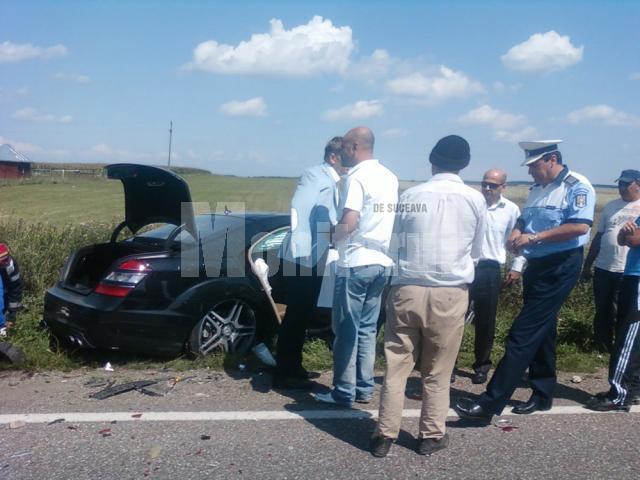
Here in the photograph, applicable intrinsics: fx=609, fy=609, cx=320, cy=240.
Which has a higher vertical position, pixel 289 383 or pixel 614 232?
pixel 614 232

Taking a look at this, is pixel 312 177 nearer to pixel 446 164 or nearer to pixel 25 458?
pixel 446 164

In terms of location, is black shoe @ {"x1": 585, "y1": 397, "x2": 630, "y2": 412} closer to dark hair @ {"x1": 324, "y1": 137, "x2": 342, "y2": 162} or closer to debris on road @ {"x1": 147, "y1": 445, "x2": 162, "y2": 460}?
dark hair @ {"x1": 324, "y1": 137, "x2": 342, "y2": 162}

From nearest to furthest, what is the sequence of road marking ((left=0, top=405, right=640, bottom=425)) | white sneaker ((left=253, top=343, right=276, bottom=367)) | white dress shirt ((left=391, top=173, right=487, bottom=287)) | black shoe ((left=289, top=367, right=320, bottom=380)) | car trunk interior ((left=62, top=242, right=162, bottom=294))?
1. white dress shirt ((left=391, top=173, right=487, bottom=287))
2. road marking ((left=0, top=405, right=640, bottom=425))
3. black shoe ((left=289, top=367, right=320, bottom=380))
4. white sneaker ((left=253, top=343, right=276, bottom=367))
5. car trunk interior ((left=62, top=242, right=162, bottom=294))

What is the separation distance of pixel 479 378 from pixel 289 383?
5.09 feet

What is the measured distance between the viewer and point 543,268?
4.16 metres

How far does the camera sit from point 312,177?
14.3 feet

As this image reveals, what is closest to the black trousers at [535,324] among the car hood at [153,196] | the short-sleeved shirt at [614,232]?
the short-sleeved shirt at [614,232]

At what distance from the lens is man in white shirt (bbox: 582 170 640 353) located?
16.9ft

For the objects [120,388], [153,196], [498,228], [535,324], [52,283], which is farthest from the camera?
[52,283]

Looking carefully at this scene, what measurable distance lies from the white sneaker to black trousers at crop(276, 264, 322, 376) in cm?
40

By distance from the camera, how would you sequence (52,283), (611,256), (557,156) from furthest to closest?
1. (52,283)
2. (611,256)
3. (557,156)

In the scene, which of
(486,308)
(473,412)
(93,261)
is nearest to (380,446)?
(473,412)

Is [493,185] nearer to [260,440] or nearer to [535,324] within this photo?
[535,324]

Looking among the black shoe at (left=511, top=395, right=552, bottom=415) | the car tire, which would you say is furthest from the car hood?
the black shoe at (left=511, top=395, right=552, bottom=415)
